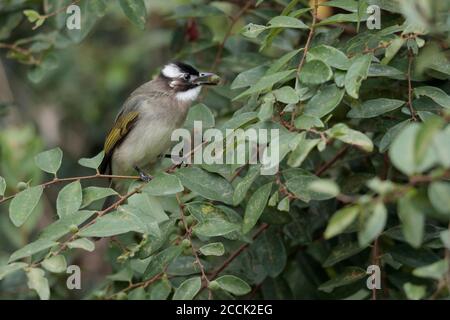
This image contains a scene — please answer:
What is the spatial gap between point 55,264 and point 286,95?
2.72 ft

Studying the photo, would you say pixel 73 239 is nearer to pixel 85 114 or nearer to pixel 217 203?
pixel 217 203

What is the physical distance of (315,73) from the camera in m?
2.44

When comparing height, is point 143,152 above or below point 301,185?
below

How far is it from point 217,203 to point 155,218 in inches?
21.6

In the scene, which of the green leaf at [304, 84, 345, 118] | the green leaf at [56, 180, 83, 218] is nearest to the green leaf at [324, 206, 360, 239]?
the green leaf at [304, 84, 345, 118]

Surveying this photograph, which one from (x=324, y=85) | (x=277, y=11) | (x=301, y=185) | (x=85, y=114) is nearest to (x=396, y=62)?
(x=324, y=85)

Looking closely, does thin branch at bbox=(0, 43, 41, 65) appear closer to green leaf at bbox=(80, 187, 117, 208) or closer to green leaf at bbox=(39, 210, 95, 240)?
green leaf at bbox=(80, 187, 117, 208)

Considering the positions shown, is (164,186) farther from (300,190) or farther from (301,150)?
(301,150)

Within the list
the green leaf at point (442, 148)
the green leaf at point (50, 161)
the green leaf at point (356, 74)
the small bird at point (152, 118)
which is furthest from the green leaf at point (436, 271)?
the small bird at point (152, 118)

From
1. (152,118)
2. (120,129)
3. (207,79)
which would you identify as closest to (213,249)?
(207,79)

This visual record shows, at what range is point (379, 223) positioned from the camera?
163cm

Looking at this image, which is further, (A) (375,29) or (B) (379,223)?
(A) (375,29)
